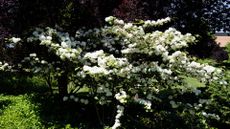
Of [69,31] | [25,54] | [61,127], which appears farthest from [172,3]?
[61,127]

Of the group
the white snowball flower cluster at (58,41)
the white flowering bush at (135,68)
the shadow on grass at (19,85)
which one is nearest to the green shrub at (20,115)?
the white flowering bush at (135,68)

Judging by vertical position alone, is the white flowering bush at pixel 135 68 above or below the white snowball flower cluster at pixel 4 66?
below

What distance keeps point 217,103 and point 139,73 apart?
8.73 feet

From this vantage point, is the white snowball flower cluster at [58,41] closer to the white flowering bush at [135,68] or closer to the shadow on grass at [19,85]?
the white flowering bush at [135,68]

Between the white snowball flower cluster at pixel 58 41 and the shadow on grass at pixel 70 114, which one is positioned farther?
the shadow on grass at pixel 70 114

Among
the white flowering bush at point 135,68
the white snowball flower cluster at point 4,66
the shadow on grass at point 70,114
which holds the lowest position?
the shadow on grass at point 70,114

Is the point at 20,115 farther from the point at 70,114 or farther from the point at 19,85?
the point at 19,85

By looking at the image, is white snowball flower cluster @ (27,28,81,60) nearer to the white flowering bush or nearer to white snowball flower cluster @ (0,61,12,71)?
the white flowering bush

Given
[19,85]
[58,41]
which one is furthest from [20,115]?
[19,85]

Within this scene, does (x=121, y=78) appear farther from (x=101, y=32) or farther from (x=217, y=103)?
(x=217, y=103)

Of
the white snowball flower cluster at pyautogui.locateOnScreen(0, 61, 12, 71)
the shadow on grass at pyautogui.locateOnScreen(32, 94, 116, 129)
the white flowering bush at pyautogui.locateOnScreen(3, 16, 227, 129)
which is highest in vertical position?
the white snowball flower cluster at pyautogui.locateOnScreen(0, 61, 12, 71)

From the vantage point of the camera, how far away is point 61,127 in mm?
9562

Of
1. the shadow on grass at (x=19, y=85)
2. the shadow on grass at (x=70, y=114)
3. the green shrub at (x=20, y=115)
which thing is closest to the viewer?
the green shrub at (x=20, y=115)

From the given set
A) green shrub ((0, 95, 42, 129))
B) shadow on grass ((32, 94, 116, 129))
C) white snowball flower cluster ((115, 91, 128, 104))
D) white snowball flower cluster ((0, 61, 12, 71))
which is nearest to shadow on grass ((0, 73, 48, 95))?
white snowball flower cluster ((0, 61, 12, 71))
